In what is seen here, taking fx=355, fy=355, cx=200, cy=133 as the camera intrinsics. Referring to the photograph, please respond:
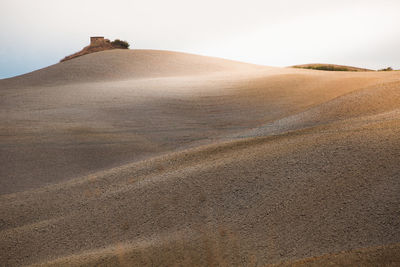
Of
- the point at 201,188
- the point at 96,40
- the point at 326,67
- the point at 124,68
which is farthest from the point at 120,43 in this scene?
the point at 201,188

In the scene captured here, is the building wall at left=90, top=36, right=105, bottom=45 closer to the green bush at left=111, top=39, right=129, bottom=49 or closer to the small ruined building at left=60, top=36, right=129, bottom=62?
the small ruined building at left=60, top=36, right=129, bottom=62

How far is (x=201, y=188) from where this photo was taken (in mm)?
2178

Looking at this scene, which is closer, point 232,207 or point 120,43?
point 232,207

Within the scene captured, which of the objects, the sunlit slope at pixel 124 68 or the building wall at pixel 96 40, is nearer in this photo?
the sunlit slope at pixel 124 68

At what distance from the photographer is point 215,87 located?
6.98 metres

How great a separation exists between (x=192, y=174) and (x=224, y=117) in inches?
105

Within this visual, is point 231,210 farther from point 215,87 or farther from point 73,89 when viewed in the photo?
point 73,89

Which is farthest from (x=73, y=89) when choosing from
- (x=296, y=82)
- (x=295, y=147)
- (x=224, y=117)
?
(x=295, y=147)

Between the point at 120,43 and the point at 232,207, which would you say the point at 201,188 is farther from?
the point at 120,43

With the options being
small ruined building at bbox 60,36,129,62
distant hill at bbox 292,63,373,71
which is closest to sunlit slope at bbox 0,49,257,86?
small ruined building at bbox 60,36,129,62

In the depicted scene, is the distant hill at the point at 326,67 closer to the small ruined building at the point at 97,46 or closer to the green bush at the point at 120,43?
the green bush at the point at 120,43

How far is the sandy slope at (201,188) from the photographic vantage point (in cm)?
161

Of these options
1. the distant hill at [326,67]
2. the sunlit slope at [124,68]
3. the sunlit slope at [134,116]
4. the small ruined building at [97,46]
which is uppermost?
the small ruined building at [97,46]

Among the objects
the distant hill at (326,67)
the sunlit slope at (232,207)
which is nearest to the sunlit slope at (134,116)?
the sunlit slope at (232,207)
